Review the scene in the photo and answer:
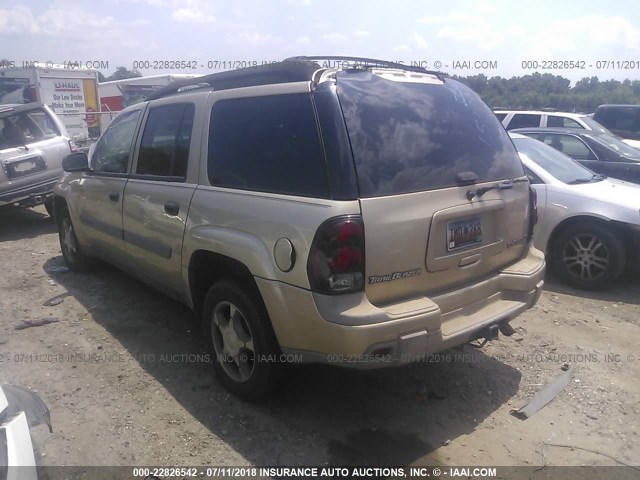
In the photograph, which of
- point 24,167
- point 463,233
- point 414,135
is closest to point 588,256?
point 463,233

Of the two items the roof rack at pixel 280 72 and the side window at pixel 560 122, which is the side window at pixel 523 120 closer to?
the side window at pixel 560 122

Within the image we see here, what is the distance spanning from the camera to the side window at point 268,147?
285 centimetres

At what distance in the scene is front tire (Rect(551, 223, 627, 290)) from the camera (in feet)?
17.4

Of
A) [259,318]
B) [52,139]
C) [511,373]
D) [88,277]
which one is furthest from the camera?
[52,139]

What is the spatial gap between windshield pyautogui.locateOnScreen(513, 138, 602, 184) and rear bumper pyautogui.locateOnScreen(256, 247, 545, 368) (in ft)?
11.2

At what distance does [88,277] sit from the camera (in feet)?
19.1

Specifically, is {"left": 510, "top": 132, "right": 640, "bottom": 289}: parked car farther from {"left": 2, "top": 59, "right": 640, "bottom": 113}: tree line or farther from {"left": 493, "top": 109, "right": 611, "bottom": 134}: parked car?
{"left": 2, "top": 59, "right": 640, "bottom": 113}: tree line

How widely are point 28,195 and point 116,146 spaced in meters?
3.96

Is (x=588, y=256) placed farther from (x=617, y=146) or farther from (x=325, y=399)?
(x=617, y=146)

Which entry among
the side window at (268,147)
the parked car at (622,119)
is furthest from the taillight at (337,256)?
the parked car at (622,119)

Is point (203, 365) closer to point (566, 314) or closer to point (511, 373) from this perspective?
point (511, 373)

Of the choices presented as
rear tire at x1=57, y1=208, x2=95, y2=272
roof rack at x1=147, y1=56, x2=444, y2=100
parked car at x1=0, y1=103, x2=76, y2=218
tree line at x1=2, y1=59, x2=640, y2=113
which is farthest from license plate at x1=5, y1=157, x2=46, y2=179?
tree line at x1=2, y1=59, x2=640, y2=113

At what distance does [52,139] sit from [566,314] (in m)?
7.70

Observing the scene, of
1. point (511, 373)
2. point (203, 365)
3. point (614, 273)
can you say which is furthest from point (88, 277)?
point (614, 273)
